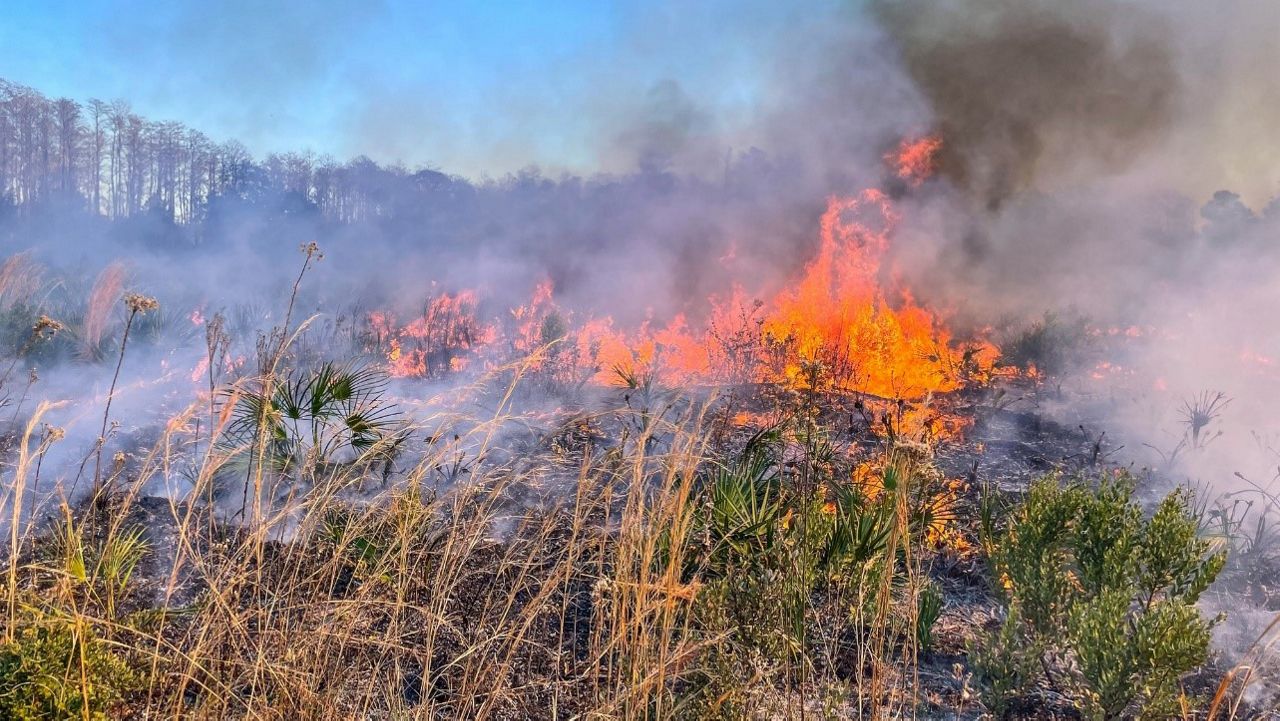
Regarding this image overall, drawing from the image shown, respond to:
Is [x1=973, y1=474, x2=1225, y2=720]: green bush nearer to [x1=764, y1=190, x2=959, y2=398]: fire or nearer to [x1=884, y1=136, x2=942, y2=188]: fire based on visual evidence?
[x1=764, y1=190, x2=959, y2=398]: fire

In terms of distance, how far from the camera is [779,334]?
10.5 m

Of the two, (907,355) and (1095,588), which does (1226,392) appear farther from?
(1095,588)

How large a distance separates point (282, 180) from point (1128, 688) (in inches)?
1258

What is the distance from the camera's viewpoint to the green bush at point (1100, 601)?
2182mm

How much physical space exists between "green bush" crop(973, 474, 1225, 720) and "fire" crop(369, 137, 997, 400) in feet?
14.3

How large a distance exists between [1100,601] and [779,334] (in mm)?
8241

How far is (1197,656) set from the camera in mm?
2150

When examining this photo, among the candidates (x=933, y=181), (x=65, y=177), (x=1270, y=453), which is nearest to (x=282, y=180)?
(x=65, y=177)

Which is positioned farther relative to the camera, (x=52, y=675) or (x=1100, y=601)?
(x=1100, y=601)

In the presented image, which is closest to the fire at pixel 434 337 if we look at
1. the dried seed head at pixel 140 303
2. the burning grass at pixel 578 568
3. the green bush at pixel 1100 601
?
the burning grass at pixel 578 568

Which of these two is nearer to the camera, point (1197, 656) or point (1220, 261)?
point (1197, 656)

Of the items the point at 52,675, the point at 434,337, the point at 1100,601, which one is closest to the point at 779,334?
the point at 434,337

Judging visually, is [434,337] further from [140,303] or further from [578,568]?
[578,568]

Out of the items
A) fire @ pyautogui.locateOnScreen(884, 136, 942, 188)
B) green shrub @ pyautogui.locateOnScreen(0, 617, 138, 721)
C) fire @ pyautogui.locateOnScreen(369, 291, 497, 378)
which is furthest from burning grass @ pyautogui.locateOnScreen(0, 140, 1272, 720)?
fire @ pyautogui.locateOnScreen(884, 136, 942, 188)
